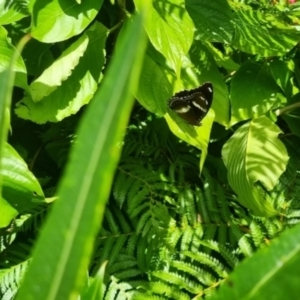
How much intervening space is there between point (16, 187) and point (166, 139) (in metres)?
0.45

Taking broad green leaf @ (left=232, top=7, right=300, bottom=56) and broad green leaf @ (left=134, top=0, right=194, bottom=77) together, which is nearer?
broad green leaf @ (left=134, top=0, right=194, bottom=77)

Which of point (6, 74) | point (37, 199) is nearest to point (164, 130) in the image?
point (37, 199)

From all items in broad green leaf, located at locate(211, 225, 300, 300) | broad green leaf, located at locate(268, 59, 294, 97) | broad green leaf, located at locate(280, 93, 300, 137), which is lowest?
broad green leaf, located at locate(280, 93, 300, 137)

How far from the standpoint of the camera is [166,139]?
4.14 ft

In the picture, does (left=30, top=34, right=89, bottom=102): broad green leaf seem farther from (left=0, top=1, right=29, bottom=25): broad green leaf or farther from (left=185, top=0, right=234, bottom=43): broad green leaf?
(left=185, top=0, right=234, bottom=43): broad green leaf

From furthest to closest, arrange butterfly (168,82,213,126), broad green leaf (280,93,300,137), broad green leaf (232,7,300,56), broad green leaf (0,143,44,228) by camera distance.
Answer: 1. broad green leaf (280,93,300,137)
2. broad green leaf (232,7,300,56)
3. butterfly (168,82,213,126)
4. broad green leaf (0,143,44,228)

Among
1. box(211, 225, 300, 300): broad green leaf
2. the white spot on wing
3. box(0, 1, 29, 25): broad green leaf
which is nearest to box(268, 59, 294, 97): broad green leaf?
the white spot on wing

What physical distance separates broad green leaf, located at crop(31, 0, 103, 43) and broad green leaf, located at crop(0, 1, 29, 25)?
5 centimetres

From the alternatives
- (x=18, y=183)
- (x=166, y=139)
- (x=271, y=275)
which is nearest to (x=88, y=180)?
(x=271, y=275)

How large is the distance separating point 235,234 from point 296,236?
1013mm

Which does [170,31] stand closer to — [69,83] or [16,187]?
[69,83]

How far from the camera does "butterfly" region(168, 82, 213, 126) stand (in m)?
1.00

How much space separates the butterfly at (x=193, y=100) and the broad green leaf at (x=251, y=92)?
12 cm

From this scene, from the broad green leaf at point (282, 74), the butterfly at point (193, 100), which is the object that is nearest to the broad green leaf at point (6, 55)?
the butterfly at point (193, 100)
